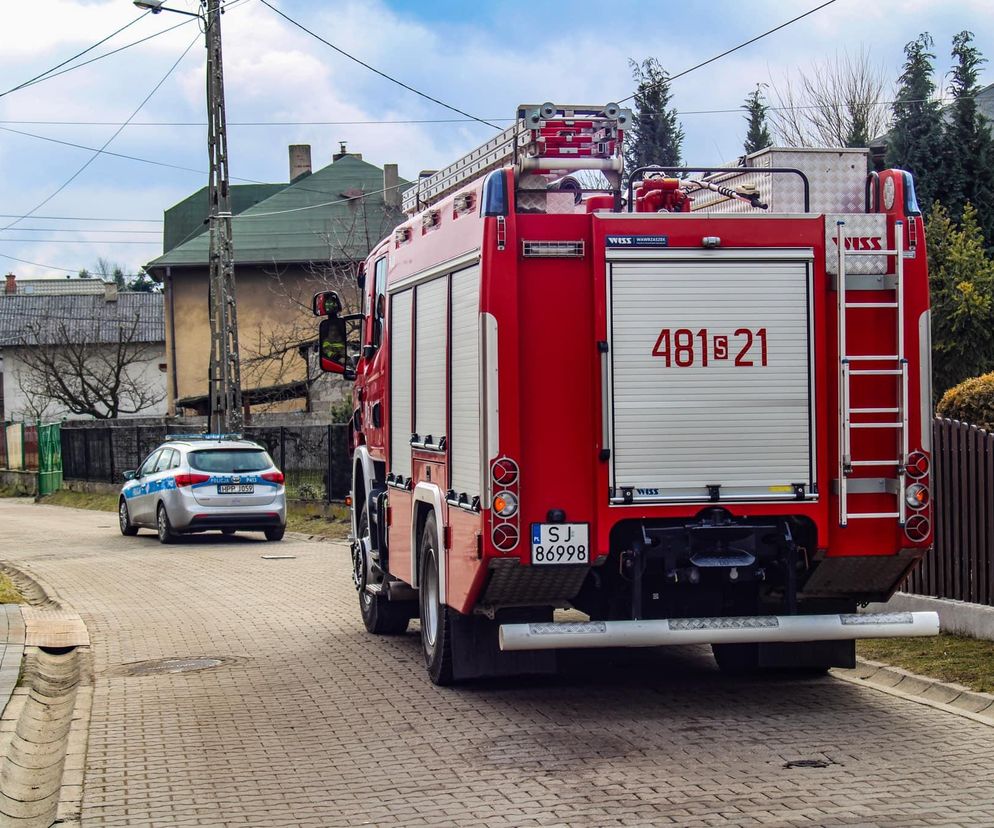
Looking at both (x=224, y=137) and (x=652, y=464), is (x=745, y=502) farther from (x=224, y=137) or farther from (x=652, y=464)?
(x=224, y=137)

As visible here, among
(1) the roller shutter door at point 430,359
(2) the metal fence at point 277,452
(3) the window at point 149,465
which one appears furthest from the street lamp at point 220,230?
(1) the roller shutter door at point 430,359

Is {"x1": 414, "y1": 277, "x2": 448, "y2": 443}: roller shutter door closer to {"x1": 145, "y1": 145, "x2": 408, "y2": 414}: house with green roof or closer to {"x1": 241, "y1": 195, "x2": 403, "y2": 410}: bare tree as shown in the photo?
{"x1": 241, "y1": 195, "x2": 403, "y2": 410}: bare tree

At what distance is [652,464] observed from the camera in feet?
28.0

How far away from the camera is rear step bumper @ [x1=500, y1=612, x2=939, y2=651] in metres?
8.38

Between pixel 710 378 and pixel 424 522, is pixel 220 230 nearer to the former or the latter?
pixel 424 522

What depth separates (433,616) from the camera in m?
10.1

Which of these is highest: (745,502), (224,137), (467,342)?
(224,137)

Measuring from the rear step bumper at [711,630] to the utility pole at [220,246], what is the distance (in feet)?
64.3

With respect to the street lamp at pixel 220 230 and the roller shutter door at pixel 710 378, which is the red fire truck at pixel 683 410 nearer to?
the roller shutter door at pixel 710 378

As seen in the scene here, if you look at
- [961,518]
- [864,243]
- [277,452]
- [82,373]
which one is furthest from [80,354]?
[864,243]

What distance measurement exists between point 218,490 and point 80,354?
34.5 metres

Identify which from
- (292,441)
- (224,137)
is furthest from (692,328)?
(292,441)

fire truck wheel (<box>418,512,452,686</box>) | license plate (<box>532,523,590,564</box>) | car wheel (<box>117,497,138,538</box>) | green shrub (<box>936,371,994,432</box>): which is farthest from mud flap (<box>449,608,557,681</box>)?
car wheel (<box>117,497,138,538</box>)

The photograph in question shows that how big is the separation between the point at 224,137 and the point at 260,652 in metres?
16.8
